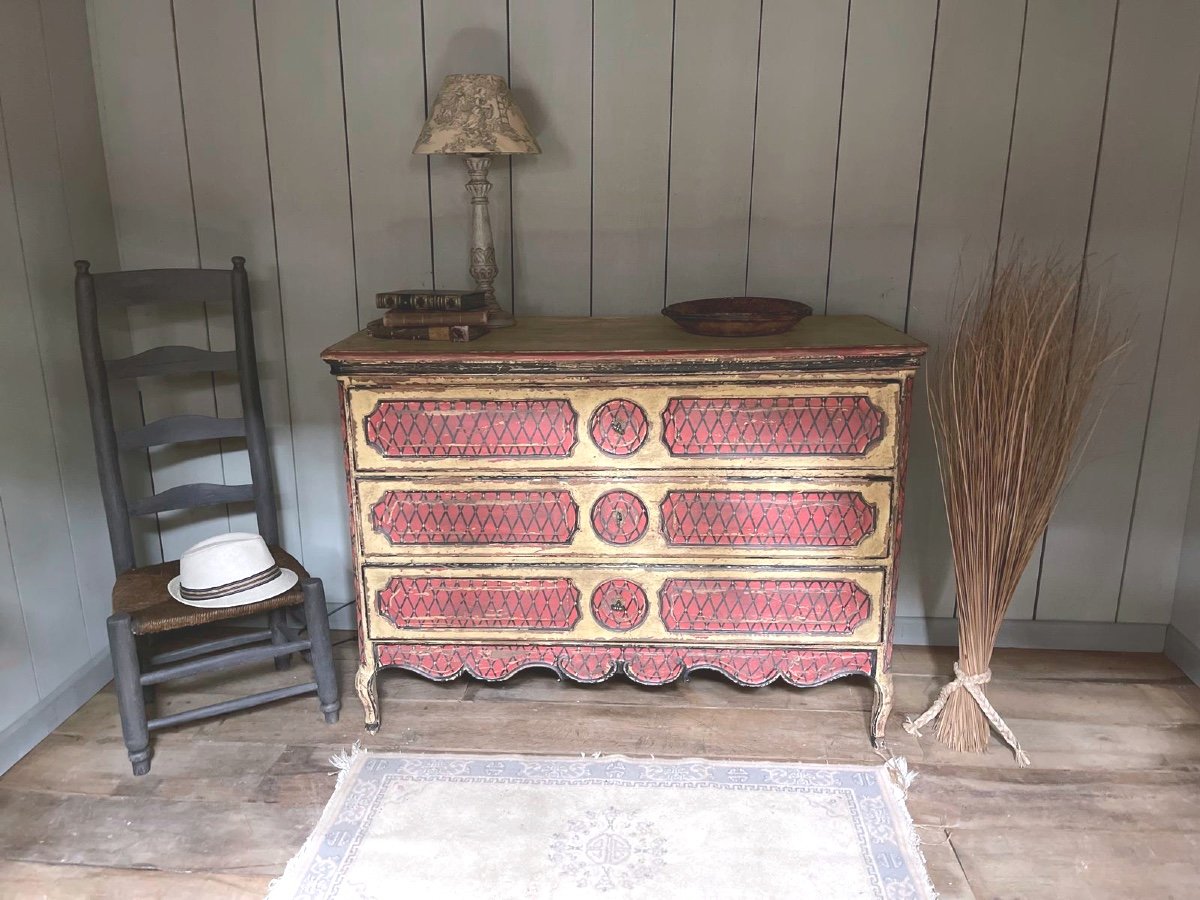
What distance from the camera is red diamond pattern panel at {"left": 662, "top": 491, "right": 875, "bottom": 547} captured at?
214 cm

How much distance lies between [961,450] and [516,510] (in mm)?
1093

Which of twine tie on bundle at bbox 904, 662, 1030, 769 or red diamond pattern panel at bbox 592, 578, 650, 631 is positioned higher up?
red diamond pattern panel at bbox 592, 578, 650, 631

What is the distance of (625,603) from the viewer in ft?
7.38

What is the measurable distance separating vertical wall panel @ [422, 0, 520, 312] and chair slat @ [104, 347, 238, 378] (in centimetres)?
65

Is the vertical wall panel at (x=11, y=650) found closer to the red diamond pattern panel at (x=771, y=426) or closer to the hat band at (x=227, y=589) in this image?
the hat band at (x=227, y=589)

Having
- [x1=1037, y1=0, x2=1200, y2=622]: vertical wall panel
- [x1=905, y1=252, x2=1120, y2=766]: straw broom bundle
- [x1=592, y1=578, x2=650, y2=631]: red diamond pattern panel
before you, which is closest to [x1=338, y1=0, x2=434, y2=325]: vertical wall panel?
[x1=592, y1=578, x2=650, y2=631]: red diamond pattern panel

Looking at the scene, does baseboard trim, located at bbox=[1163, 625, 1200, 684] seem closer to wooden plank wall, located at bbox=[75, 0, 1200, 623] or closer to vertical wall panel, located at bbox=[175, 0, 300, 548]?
wooden plank wall, located at bbox=[75, 0, 1200, 623]

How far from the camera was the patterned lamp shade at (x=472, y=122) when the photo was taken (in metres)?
2.26

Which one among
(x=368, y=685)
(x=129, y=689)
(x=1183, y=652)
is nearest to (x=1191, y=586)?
(x=1183, y=652)

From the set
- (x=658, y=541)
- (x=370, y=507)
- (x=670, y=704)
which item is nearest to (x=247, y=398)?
(x=370, y=507)

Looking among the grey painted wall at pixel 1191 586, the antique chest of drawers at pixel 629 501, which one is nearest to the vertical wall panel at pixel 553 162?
the antique chest of drawers at pixel 629 501

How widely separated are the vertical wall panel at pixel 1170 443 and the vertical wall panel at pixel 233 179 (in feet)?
8.51

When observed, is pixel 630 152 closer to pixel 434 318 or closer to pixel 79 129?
pixel 434 318

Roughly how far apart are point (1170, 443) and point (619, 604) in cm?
171
